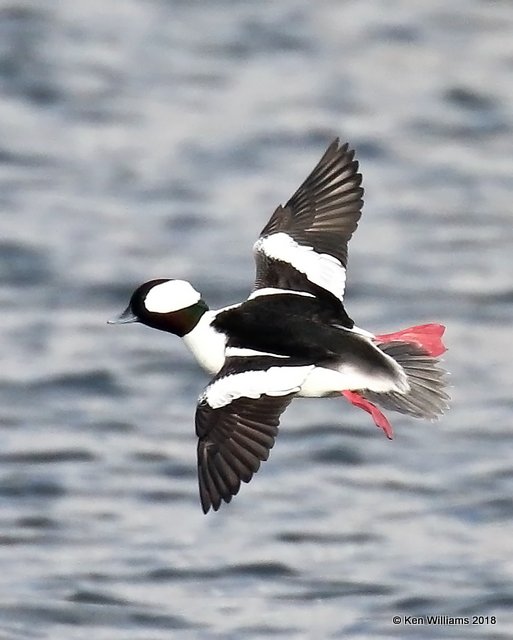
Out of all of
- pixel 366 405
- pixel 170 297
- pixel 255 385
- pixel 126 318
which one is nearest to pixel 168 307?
pixel 170 297

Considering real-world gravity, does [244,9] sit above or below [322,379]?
above

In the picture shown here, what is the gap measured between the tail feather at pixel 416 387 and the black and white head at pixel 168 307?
55 centimetres

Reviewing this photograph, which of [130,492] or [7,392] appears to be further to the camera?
[7,392]

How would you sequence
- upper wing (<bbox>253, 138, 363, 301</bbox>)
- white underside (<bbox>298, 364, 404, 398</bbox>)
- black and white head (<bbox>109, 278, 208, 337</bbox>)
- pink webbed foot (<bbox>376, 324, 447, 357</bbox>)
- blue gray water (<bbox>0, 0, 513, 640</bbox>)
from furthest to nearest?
blue gray water (<bbox>0, 0, 513, 640</bbox>) < upper wing (<bbox>253, 138, 363, 301</bbox>) < pink webbed foot (<bbox>376, 324, 447, 357</bbox>) < black and white head (<bbox>109, 278, 208, 337</bbox>) < white underside (<bbox>298, 364, 404, 398</bbox>)

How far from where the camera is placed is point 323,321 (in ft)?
17.9

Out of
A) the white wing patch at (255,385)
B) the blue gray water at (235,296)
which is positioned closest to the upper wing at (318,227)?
the white wing patch at (255,385)

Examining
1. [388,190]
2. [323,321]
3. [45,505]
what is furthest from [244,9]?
[323,321]

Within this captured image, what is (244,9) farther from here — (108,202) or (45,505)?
(45,505)

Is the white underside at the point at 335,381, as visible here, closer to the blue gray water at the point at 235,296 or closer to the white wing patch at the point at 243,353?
the white wing patch at the point at 243,353

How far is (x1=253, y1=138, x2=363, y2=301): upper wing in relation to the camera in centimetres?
593

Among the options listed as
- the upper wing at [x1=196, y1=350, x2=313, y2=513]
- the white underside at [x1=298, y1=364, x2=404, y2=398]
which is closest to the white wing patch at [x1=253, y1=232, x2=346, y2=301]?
the white underside at [x1=298, y1=364, x2=404, y2=398]

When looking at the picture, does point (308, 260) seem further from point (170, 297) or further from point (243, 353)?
point (243, 353)

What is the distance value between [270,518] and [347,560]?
59cm

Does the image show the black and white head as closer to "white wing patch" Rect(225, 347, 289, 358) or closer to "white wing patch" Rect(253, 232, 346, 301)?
"white wing patch" Rect(225, 347, 289, 358)
